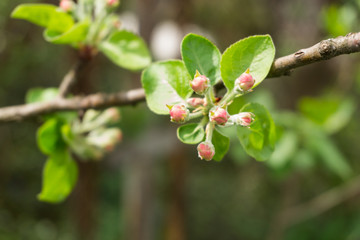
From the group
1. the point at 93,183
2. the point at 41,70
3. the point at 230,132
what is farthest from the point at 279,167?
the point at 41,70

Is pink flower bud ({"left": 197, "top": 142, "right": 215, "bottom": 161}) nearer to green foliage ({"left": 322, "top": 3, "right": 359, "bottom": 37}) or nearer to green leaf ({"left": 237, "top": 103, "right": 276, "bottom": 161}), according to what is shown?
green leaf ({"left": 237, "top": 103, "right": 276, "bottom": 161})

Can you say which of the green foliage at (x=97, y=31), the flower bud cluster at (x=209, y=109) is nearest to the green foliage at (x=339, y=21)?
the green foliage at (x=97, y=31)

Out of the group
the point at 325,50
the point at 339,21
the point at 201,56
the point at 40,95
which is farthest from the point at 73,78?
the point at 339,21

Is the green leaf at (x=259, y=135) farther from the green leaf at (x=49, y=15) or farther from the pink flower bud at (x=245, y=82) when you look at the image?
the green leaf at (x=49, y=15)

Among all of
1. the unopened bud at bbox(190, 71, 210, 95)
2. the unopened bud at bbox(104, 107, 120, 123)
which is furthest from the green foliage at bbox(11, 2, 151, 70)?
the unopened bud at bbox(190, 71, 210, 95)

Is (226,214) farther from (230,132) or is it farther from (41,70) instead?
(230,132)

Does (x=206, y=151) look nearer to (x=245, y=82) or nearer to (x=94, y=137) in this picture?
(x=245, y=82)

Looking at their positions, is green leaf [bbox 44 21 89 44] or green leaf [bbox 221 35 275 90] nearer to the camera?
green leaf [bbox 221 35 275 90]
